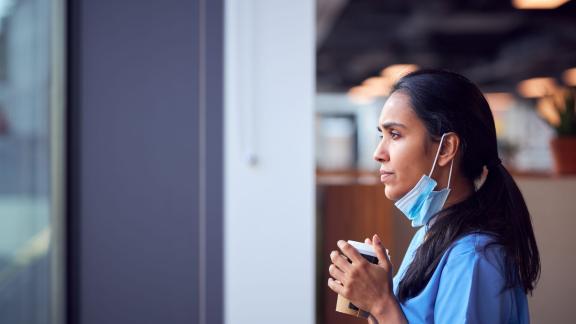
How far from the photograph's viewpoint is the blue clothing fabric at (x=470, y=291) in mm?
896

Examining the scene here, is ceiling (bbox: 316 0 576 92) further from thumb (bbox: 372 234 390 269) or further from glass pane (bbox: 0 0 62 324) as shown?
thumb (bbox: 372 234 390 269)

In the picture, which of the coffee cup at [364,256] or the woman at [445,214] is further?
the coffee cup at [364,256]

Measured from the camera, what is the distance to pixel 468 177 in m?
1.07

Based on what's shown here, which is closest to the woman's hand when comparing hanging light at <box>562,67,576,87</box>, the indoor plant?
the indoor plant

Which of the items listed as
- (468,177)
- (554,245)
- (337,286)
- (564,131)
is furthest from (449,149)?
(564,131)

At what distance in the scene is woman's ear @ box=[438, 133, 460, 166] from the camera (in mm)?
1024

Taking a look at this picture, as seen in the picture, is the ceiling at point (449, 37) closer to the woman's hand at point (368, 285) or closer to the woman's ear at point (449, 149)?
the woman's ear at point (449, 149)

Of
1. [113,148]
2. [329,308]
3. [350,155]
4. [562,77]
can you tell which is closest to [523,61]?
[562,77]

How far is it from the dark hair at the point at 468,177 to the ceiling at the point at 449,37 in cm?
434

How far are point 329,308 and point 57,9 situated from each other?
1.87 m

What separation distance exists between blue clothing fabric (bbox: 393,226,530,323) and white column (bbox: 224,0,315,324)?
1458 mm

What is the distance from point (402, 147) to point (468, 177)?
0.14 meters

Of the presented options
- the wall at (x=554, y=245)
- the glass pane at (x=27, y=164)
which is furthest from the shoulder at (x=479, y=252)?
Result: the wall at (x=554, y=245)

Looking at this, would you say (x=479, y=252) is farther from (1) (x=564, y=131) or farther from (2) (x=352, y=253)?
(1) (x=564, y=131)
